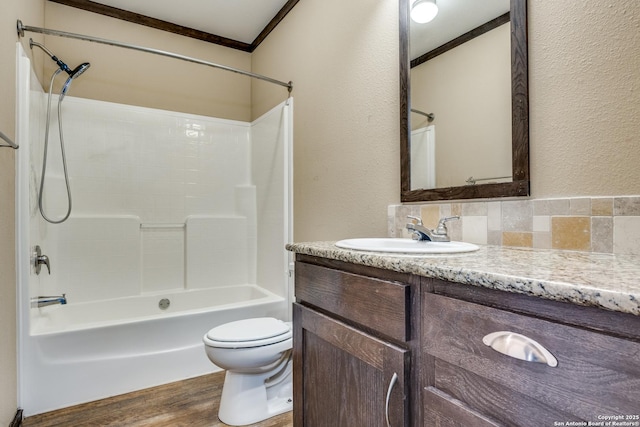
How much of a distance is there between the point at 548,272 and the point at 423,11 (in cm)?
125

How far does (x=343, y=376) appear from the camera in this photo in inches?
39.6

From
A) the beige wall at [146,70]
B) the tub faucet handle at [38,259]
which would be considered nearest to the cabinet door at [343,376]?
the tub faucet handle at [38,259]

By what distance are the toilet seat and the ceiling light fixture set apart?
1.59 metres

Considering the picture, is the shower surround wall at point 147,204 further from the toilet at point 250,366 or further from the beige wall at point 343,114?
the toilet at point 250,366

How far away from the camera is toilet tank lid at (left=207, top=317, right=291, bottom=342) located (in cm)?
163

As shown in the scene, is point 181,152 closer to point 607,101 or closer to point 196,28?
point 196,28

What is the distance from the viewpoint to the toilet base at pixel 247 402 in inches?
64.7

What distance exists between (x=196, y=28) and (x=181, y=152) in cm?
105

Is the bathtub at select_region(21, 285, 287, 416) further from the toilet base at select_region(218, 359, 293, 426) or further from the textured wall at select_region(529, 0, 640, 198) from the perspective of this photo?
the textured wall at select_region(529, 0, 640, 198)

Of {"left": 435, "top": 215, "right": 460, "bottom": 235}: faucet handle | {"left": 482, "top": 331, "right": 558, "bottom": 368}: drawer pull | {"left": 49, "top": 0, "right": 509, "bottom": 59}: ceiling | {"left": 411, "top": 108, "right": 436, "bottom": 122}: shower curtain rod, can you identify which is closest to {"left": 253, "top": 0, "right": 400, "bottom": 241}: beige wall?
{"left": 411, "top": 108, "right": 436, "bottom": 122}: shower curtain rod

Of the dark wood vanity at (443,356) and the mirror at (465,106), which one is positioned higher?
the mirror at (465,106)

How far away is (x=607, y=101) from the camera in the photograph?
0.89m

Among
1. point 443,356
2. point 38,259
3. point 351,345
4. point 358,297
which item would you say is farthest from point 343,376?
point 38,259

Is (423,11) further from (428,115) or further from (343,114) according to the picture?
(343,114)
